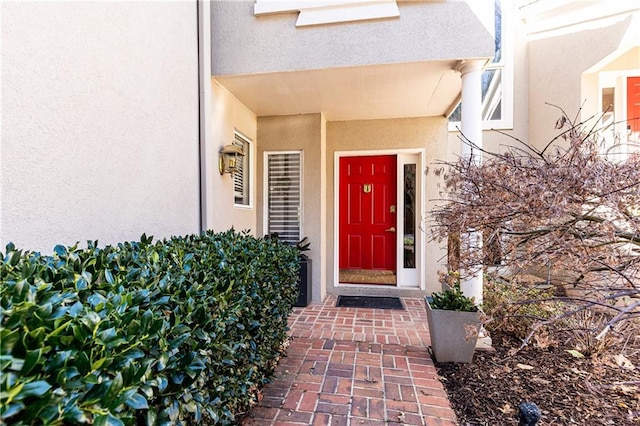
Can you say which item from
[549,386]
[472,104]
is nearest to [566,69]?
[472,104]

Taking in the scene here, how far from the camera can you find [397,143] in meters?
5.15

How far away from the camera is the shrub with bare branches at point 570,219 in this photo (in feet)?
5.78

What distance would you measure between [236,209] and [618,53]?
6.01 metres

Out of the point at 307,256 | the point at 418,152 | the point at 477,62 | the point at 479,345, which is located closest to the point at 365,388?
the point at 479,345

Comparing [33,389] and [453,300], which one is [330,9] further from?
[33,389]

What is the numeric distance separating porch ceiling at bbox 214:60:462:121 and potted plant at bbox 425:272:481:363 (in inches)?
92.8

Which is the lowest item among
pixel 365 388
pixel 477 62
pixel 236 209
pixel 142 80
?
pixel 365 388

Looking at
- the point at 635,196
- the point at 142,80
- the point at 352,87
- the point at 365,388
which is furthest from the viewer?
the point at 352,87

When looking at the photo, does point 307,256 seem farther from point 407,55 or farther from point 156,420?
point 156,420

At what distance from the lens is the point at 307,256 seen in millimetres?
4938

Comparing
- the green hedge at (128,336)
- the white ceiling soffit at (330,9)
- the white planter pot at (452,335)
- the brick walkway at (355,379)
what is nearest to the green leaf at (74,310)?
the green hedge at (128,336)

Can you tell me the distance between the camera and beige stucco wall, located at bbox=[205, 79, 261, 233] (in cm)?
367

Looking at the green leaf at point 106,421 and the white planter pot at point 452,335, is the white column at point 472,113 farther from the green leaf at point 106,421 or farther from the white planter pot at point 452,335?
the green leaf at point 106,421

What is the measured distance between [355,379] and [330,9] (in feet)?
12.5
